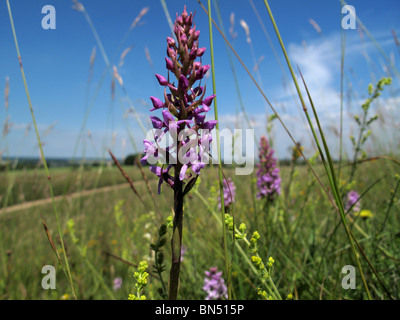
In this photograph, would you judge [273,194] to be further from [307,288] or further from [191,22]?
[191,22]

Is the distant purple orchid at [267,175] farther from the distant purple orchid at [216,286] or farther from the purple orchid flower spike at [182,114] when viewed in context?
the purple orchid flower spike at [182,114]

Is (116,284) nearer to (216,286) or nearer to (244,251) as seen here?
(216,286)

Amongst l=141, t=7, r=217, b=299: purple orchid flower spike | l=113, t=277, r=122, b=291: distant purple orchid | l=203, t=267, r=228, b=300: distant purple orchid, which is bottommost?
l=113, t=277, r=122, b=291: distant purple orchid

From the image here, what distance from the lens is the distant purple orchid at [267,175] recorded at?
2707 mm

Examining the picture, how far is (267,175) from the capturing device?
9.09 ft

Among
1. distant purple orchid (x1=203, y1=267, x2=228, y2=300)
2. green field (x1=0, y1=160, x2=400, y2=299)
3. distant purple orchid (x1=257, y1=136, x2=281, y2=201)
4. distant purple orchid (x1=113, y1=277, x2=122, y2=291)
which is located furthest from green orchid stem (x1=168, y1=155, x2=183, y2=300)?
distant purple orchid (x1=113, y1=277, x2=122, y2=291)

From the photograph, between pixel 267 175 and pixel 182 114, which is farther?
pixel 267 175

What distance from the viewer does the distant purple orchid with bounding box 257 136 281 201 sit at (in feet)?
8.88

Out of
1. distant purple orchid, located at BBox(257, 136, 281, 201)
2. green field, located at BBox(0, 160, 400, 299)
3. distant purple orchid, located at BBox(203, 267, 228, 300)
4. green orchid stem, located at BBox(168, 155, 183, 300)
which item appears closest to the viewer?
green orchid stem, located at BBox(168, 155, 183, 300)

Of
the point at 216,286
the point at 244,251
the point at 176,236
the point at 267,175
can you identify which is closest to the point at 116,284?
the point at 216,286

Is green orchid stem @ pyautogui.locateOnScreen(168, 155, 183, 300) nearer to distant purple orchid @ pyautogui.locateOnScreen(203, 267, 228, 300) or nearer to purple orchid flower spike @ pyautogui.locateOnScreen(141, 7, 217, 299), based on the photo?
purple orchid flower spike @ pyautogui.locateOnScreen(141, 7, 217, 299)

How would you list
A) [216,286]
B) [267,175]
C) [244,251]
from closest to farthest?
1. [216,286]
2. [244,251]
3. [267,175]

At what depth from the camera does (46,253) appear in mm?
4066

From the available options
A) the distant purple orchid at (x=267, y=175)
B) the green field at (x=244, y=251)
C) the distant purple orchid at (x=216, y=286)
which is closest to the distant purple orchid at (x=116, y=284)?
the green field at (x=244, y=251)
